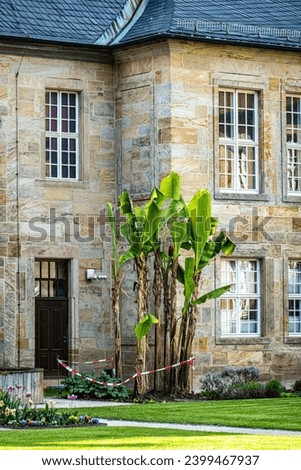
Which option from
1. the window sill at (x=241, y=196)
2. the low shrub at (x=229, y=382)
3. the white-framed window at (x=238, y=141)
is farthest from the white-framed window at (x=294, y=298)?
the low shrub at (x=229, y=382)

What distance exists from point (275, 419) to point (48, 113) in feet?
41.5

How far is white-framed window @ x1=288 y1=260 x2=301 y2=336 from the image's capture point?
35622 millimetres

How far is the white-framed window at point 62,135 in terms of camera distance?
3494cm

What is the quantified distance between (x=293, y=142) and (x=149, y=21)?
13.9ft

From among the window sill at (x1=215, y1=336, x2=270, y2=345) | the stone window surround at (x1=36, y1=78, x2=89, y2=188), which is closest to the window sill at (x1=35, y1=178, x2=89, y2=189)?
the stone window surround at (x1=36, y1=78, x2=89, y2=188)

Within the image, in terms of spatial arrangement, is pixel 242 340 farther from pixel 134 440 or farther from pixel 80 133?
pixel 134 440

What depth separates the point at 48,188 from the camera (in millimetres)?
34625

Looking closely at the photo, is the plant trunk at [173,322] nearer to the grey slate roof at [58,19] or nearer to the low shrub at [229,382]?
the low shrub at [229,382]

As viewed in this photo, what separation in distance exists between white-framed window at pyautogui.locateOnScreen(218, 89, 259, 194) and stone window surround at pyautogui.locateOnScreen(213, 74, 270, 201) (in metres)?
0.10

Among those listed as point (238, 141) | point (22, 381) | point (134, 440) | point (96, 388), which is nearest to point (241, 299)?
point (238, 141)

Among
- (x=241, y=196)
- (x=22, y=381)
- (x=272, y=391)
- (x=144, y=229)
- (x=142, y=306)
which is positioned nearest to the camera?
(x=22, y=381)

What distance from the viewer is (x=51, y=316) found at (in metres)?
34.8

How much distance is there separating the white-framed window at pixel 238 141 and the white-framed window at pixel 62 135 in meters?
3.27
